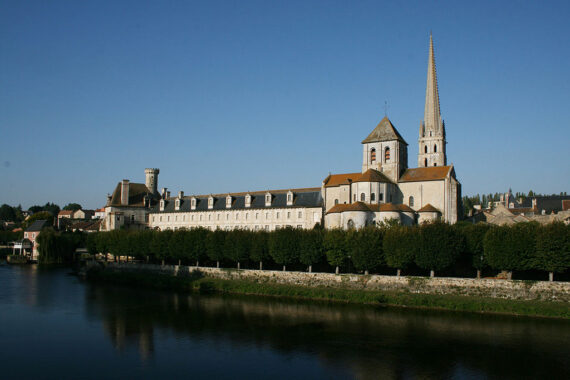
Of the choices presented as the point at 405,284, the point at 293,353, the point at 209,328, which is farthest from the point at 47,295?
the point at 405,284

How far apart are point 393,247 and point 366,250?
1927 millimetres

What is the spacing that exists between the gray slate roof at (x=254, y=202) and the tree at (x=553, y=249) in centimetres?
Result: 2463

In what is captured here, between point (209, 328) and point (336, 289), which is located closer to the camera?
point (209, 328)

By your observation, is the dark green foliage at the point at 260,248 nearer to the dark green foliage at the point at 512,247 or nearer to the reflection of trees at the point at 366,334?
the reflection of trees at the point at 366,334

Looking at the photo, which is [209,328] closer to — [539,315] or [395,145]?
[539,315]

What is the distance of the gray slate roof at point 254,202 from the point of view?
175ft

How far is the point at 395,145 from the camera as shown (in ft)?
165

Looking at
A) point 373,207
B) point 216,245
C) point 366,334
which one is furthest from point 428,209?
point 366,334

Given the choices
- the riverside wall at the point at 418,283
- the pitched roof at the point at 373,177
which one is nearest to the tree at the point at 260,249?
the riverside wall at the point at 418,283

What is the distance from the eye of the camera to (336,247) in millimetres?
37312

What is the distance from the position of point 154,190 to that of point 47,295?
3652 cm

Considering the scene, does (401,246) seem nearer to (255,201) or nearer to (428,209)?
(428,209)

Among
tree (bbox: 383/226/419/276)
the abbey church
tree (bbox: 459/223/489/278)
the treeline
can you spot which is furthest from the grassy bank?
the abbey church

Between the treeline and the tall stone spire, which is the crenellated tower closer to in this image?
the tall stone spire
